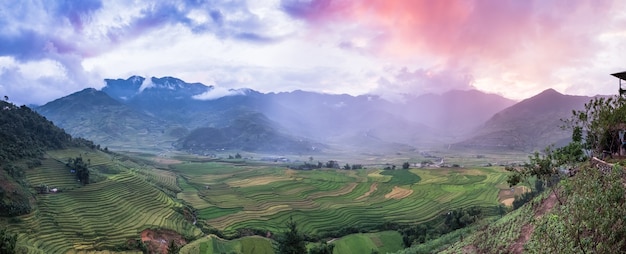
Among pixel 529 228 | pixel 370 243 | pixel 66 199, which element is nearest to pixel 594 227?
pixel 529 228

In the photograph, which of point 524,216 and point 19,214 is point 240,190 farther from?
point 524,216

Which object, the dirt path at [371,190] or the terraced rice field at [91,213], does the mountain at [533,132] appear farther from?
the terraced rice field at [91,213]

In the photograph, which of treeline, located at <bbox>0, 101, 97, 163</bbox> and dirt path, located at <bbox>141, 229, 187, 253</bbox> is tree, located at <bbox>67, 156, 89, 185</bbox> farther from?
dirt path, located at <bbox>141, 229, 187, 253</bbox>

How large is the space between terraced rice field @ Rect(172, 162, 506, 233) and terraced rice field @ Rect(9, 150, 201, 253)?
22.7ft

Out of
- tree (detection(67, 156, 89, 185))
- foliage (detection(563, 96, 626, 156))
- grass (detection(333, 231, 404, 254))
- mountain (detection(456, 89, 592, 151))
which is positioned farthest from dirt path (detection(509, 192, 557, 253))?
mountain (detection(456, 89, 592, 151))

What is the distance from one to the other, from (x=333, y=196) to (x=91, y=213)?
3778 cm

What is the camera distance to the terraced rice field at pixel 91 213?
39.9 meters

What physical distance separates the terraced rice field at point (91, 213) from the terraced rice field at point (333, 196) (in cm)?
692

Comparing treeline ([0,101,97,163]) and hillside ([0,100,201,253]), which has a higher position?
treeline ([0,101,97,163])

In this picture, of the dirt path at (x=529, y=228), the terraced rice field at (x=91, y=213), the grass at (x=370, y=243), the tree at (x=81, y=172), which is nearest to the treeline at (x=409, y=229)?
the grass at (x=370, y=243)

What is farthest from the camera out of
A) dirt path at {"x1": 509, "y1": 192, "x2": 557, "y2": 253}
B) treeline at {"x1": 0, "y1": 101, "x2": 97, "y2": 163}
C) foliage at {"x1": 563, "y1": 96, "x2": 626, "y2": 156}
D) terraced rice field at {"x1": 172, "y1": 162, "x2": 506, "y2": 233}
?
treeline at {"x1": 0, "y1": 101, "x2": 97, "y2": 163}

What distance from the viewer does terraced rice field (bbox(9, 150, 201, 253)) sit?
39.9 meters

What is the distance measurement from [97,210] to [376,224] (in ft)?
124

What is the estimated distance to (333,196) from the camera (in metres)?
66.8
